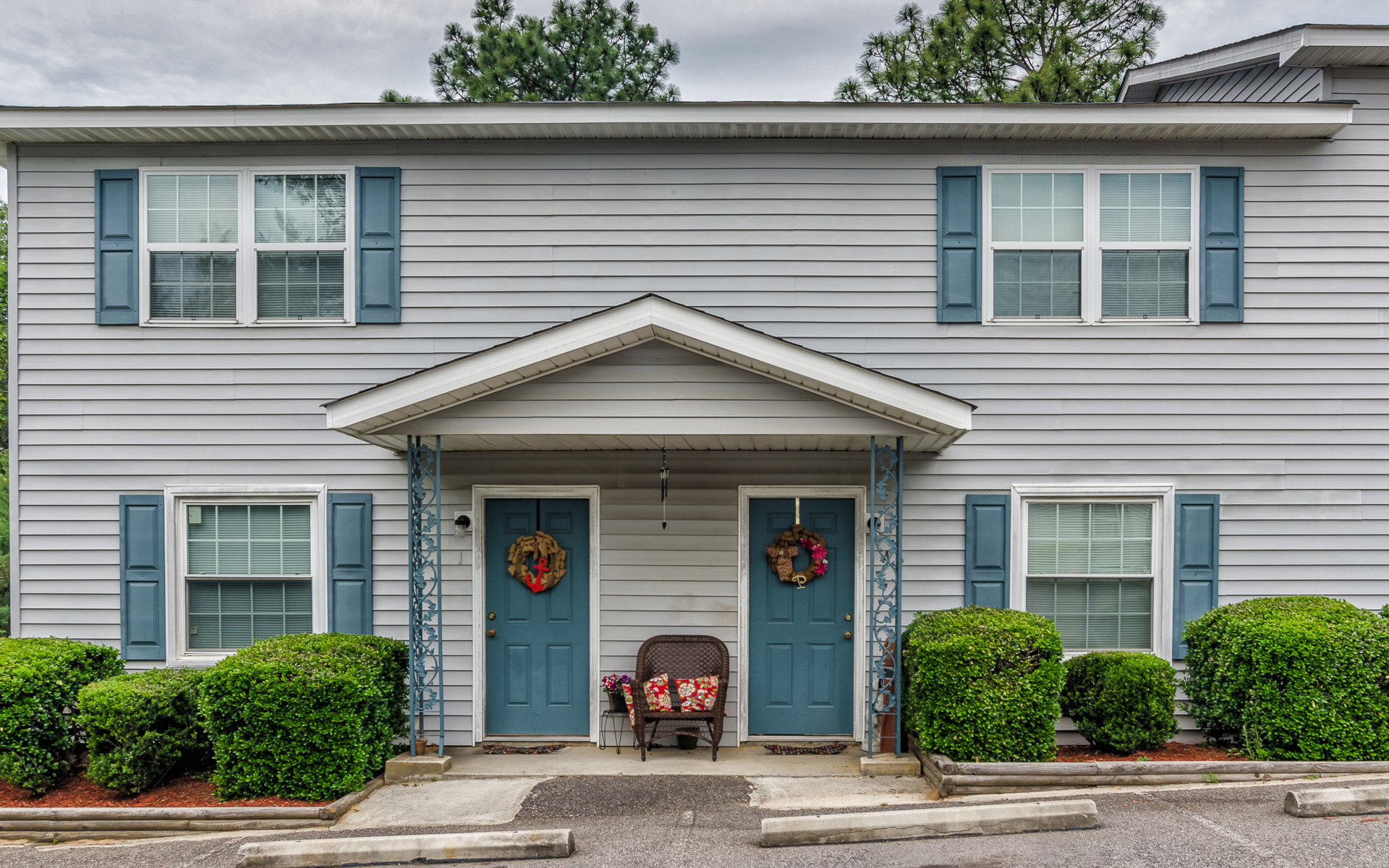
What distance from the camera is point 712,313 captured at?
670 cm

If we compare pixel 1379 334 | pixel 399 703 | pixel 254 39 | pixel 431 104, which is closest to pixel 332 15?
pixel 254 39

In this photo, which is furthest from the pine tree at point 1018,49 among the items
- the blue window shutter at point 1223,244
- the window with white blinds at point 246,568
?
the window with white blinds at point 246,568

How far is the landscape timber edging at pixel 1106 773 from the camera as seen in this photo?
18.0ft

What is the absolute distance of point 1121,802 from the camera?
5.20 meters

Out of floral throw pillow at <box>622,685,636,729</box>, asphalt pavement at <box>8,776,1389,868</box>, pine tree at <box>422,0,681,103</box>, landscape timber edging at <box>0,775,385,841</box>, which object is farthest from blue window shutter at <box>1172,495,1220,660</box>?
pine tree at <box>422,0,681,103</box>

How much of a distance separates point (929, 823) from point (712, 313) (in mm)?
3925

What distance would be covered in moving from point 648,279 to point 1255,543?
5.34m

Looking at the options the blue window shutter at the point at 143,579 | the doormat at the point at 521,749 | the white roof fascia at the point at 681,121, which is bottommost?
the doormat at the point at 521,749

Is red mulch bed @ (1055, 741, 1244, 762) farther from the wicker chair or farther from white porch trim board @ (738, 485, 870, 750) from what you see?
the wicker chair

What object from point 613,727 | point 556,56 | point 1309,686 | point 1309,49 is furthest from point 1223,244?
point 556,56

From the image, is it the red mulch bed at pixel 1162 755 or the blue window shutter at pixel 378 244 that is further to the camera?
the blue window shutter at pixel 378 244

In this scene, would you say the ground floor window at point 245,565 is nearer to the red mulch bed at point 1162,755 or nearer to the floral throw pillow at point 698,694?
the floral throw pillow at point 698,694

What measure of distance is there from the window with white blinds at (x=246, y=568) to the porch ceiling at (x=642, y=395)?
175 cm

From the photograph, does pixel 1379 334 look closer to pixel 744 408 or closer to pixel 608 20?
pixel 744 408
